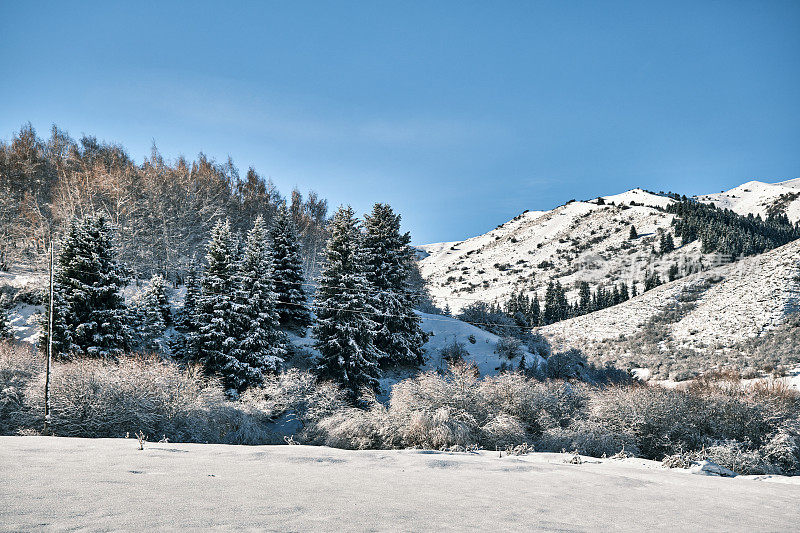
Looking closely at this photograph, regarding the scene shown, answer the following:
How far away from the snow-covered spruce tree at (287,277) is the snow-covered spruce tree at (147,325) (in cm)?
836

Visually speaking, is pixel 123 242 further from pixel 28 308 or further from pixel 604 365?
pixel 604 365

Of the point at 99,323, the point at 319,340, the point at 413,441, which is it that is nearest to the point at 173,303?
the point at 99,323

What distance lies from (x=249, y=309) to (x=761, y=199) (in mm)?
128818

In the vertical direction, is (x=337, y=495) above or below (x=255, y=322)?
below

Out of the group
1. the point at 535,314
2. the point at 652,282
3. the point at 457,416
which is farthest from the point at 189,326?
the point at 652,282

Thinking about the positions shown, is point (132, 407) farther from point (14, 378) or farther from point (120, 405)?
point (14, 378)

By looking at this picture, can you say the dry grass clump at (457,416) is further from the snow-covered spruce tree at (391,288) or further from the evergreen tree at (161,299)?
the evergreen tree at (161,299)

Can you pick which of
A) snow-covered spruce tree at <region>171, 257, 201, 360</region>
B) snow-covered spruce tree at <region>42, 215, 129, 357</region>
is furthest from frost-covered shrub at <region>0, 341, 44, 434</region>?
snow-covered spruce tree at <region>171, 257, 201, 360</region>

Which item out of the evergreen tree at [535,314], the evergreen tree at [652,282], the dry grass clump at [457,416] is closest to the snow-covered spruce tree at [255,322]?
the dry grass clump at [457,416]

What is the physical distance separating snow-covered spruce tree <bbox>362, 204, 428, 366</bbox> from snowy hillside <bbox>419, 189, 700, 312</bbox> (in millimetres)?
34755

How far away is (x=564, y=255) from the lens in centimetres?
9356

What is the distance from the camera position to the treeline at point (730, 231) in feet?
196

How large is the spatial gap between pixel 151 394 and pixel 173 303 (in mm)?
20590

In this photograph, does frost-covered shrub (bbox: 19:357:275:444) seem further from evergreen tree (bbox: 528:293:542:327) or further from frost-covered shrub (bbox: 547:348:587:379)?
evergreen tree (bbox: 528:293:542:327)
